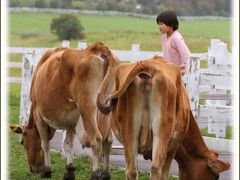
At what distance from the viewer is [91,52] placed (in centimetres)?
1067

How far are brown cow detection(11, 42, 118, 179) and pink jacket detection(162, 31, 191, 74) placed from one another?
Result: 2.26 feet

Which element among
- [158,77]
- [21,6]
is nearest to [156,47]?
[21,6]

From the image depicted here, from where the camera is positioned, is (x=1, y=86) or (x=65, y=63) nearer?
(x=1, y=86)

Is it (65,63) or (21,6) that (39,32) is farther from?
(65,63)

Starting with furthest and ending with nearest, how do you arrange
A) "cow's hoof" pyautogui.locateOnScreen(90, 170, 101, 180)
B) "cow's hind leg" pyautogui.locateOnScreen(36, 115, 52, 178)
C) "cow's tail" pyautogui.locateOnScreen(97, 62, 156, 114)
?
"cow's hind leg" pyautogui.locateOnScreen(36, 115, 52, 178)
"cow's hoof" pyautogui.locateOnScreen(90, 170, 101, 180)
"cow's tail" pyautogui.locateOnScreen(97, 62, 156, 114)

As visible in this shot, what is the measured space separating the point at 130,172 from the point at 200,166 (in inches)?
45.7

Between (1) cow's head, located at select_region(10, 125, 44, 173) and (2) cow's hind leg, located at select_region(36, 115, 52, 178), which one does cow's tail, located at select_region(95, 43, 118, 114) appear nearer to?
(2) cow's hind leg, located at select_region(36, 115, 52, 178)

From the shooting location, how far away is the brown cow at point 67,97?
1056cm

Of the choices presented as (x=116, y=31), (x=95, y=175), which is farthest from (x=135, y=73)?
(x=116, y=31)

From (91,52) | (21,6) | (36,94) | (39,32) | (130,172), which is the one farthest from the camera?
(21,6)

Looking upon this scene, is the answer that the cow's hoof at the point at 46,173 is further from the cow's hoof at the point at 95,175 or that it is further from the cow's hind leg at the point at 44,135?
the cow's hoof at the point at 95,175

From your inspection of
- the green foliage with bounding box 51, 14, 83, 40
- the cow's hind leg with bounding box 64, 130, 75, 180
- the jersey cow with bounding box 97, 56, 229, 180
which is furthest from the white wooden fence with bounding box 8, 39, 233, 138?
the green foliage with bounding box 51, 14, 83, 40

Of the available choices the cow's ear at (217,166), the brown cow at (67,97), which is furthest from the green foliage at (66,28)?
the cow's ear at (217,166)

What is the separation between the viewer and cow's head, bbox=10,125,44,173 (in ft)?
38.2
